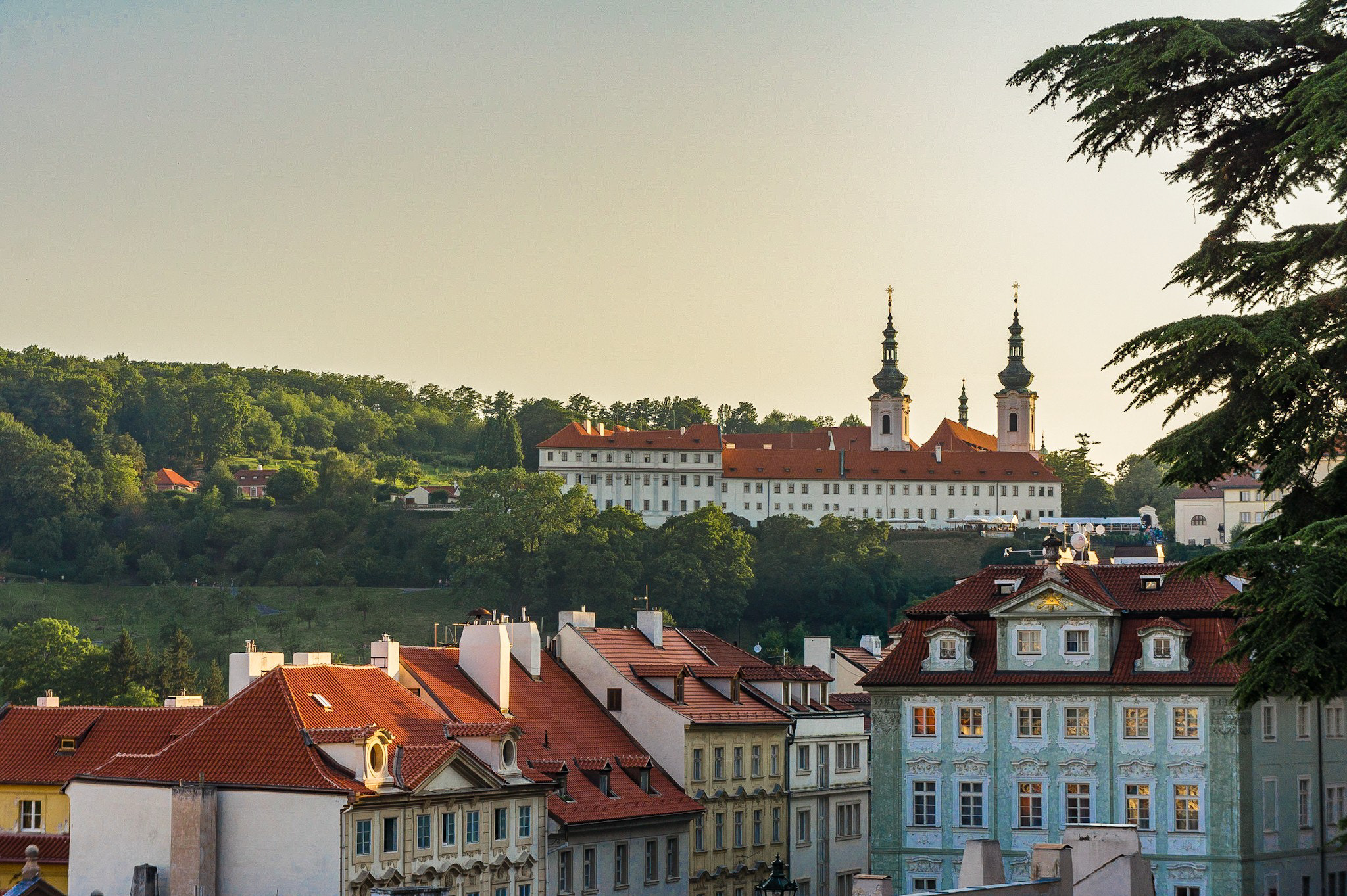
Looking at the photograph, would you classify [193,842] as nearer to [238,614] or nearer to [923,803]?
[923,803]

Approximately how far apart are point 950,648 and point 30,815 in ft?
68.8

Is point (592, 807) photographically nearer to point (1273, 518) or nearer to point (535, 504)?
point (1273, 518)

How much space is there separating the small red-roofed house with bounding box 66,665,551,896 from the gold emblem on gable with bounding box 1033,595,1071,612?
1346 cm

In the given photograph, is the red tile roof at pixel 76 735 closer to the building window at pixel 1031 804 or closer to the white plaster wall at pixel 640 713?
the white plaster wall at pixel 640 713

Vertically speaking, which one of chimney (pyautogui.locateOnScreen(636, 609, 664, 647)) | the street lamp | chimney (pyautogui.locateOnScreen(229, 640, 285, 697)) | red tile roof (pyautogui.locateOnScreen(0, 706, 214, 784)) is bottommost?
the street lamp

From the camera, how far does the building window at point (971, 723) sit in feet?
Answer: 152

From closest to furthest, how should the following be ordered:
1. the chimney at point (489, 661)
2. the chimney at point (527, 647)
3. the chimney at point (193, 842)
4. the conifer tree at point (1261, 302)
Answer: the conifer tree at point (1261, 302)
the chimney at point (193, 842)
the chimney at point (489, 661)
the chimney at point (527, 647)

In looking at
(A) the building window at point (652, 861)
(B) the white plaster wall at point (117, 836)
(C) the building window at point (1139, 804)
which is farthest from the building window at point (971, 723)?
(B) the white plaster wall at point (117, 836)

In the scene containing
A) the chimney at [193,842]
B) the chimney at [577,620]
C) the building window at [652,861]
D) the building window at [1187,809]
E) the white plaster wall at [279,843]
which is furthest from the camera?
the chimney at [577,620]

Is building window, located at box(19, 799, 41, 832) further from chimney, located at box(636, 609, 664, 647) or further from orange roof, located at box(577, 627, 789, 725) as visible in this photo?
chimney, located at box(636, 609, 664, 647)

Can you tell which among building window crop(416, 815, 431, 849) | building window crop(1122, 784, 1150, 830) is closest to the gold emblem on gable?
building window crop(1122, 784, 1150, 830)

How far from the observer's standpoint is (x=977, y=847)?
2048 centimetres

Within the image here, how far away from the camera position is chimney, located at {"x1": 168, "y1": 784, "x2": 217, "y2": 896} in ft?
117

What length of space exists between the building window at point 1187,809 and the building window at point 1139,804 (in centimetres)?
71
